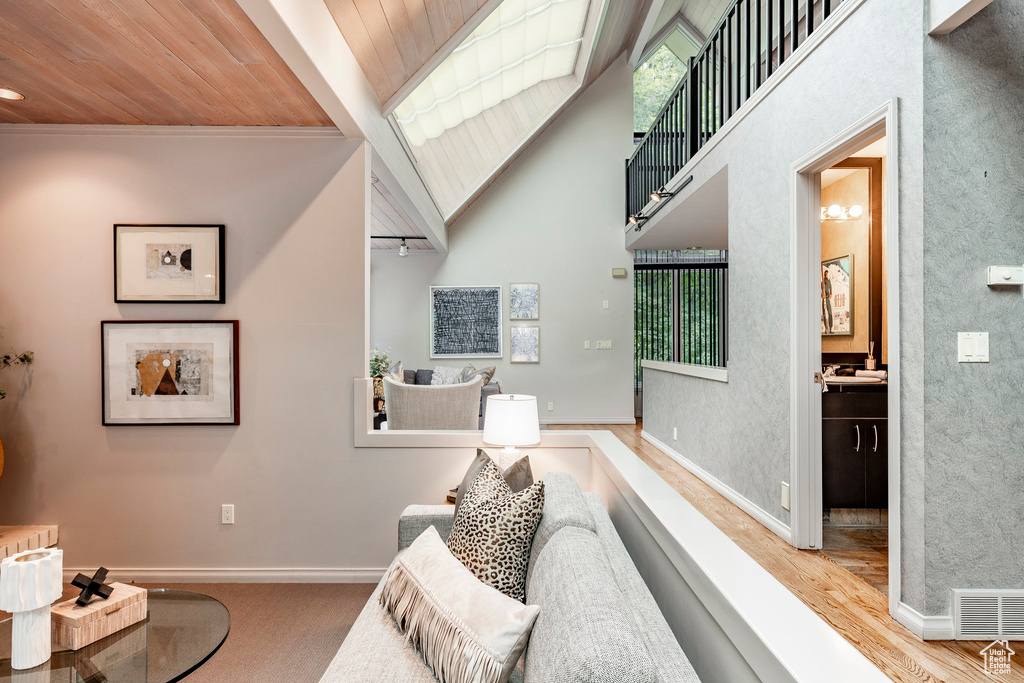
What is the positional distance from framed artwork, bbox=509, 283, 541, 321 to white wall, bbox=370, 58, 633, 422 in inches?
3.0

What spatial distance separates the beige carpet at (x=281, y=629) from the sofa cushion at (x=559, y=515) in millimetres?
1097

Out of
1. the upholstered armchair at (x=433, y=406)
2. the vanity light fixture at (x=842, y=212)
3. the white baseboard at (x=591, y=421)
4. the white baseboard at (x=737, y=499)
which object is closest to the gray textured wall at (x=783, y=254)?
the white baseboard at (x=737, y=499)

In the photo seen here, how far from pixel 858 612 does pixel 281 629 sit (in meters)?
2.39

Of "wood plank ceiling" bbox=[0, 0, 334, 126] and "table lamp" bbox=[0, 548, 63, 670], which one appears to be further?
"wood plank ceiling" bbox=[0, 0, 334, 126]

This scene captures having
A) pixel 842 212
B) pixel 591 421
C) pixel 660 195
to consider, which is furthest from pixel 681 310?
pixel 842 212

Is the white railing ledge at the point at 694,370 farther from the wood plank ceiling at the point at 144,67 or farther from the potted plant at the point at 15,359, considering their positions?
the potted plant at the point at 15,359

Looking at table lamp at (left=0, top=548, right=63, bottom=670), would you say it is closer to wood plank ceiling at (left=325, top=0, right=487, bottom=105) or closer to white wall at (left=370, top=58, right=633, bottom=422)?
wood plank ceiling at (left=325, top=0, right=487, bottom=105)

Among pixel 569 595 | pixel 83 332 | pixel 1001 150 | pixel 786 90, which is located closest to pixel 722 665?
pixel 569 595

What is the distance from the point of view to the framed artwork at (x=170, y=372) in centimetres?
302

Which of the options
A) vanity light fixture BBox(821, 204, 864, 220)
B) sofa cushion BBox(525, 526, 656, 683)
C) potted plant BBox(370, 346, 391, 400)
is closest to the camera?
sofa cushion BBox(525, 526, 656, 683)

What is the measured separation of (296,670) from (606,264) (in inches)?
238

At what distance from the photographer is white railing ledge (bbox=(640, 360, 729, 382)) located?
416cm

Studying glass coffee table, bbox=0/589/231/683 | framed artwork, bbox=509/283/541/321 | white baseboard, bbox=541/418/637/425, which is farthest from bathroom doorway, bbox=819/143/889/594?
framed artwork, bbox=509/283/541/321

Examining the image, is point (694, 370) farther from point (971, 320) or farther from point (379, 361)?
point (379, 361)
